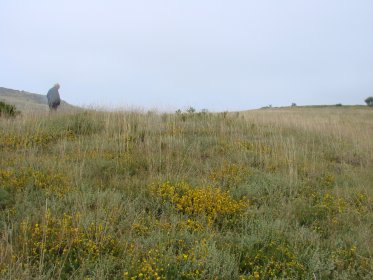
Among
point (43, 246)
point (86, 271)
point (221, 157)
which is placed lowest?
point (86, 271)

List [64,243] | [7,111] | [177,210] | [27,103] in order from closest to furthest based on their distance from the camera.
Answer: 1. [64,243]
2. [177,210]
3. [7,111]
4. [27,103]

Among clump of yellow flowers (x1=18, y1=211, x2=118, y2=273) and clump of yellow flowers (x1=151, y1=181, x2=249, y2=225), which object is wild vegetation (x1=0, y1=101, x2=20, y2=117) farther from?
clump of yellow flowers (x1=18, y1=211, x2=118, y2=273)

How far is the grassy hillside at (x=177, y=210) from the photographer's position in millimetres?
2926

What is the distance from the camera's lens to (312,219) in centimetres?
411

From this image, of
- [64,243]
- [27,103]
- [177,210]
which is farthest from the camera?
[27,103]

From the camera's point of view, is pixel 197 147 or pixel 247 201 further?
pixel 197 147

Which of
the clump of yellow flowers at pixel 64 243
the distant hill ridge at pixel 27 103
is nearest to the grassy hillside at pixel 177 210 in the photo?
the clump of yellow flowers at pixel 64 243

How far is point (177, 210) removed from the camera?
13.4ft

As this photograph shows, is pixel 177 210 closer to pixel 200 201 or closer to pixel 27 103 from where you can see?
pixel 200 201

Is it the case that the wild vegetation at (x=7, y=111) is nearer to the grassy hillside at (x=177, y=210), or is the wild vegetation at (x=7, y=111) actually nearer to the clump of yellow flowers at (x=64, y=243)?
the grassy hillside at (x=177, y=210)

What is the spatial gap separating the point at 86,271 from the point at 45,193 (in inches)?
62.8

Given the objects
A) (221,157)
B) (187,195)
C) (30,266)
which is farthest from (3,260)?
(221,157)

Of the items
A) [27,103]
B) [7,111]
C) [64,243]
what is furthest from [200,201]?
[27,103]

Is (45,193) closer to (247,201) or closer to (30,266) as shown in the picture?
(30,266)
